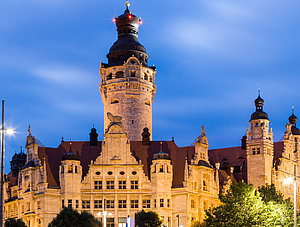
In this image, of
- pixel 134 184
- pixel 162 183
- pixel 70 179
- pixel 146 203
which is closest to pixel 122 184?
pixel 134 184

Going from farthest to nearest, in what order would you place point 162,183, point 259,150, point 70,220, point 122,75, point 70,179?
1. point 122,75
2. point 259,150
3. point 162,183
4. point 70,179
5. point 70,220

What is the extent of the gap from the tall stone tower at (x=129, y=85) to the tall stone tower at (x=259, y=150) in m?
20.8

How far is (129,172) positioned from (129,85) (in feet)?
78.5

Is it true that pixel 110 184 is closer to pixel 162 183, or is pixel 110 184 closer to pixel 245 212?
pixel 162 183

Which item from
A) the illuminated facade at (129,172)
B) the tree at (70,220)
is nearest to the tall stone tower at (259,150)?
the illuminated facade at (129,172)

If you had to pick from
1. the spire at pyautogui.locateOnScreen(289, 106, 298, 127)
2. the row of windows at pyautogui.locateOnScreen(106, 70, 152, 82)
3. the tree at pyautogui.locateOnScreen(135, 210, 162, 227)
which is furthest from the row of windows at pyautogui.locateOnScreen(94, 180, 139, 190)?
the spire at pyautogui.locateOnScreen(289, 106, 298, 127)

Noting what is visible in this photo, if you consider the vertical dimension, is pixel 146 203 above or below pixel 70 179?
below

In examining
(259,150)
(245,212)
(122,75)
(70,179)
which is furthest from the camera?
(122,75)

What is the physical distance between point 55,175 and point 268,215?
44.9 m

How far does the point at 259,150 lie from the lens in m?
156

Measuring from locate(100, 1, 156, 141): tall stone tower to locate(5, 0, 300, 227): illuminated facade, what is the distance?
20 centimetres

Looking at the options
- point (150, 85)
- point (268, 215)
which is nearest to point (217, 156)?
point (150, 85)

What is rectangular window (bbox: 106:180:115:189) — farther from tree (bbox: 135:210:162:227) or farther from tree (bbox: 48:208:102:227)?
tree (bbox: 48:208:102:227)

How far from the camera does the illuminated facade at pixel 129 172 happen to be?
461ft
